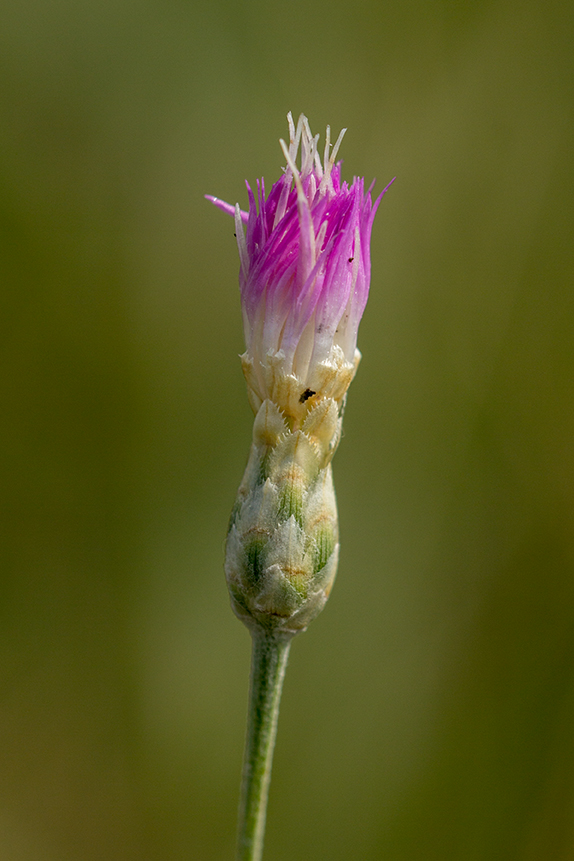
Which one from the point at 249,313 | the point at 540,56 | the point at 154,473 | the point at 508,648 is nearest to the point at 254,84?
the point at 540,56

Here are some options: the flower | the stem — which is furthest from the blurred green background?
the flower

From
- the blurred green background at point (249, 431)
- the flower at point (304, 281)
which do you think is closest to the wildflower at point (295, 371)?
the flower at point (304, 281)

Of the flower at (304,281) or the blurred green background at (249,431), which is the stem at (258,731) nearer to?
the flower at (304,281)

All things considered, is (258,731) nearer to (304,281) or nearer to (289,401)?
(289,401)

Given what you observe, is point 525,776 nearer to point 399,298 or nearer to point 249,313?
point 399,298

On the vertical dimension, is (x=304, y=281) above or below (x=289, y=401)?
above

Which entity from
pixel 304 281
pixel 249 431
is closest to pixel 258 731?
pixel 304 281

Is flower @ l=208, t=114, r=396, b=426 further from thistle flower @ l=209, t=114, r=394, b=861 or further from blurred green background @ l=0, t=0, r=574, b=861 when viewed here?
blurred green background @ l=0, t=0, r=574, b=861
